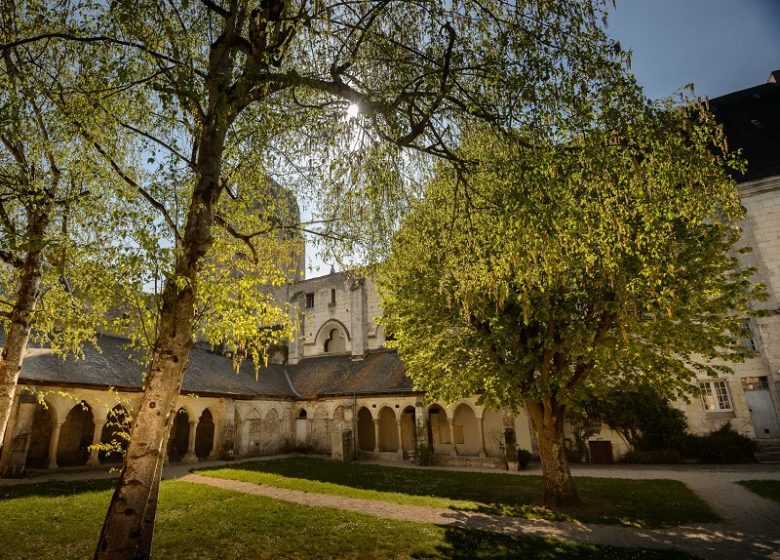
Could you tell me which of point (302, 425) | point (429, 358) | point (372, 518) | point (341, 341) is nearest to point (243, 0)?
point (429, 358)

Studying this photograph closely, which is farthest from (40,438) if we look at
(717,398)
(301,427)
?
(717,398)

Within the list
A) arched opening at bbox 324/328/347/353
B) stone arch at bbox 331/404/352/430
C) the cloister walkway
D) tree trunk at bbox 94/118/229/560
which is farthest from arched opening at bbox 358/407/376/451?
tree trunk at bbox 94/118/229/560

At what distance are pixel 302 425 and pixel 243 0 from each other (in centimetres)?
2364

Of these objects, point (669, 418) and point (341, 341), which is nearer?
point (669, 418)

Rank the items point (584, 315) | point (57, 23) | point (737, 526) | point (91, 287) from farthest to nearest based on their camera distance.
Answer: point (584, 315), point (737, 526), point (91, 287), point (57, 23)

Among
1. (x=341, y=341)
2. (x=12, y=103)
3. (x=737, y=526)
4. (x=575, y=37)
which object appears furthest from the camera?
(x=341, y=341)

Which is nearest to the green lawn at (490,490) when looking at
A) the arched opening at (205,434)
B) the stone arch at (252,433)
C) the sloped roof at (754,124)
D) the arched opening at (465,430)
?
the stone arch at (252,433)

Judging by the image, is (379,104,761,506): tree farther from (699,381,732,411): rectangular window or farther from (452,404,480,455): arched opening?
(452,404,480,455): arched opening

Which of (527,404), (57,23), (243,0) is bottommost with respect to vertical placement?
(527,404)

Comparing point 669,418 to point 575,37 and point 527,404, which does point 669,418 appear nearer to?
point 527,404

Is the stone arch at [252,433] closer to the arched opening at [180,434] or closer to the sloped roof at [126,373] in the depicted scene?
the sloped roof at [126,373]

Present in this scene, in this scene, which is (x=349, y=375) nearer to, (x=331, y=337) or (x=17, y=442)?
(x=331, y=337)

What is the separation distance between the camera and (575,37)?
198 inches

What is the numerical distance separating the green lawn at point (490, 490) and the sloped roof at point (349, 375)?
5.20 m
